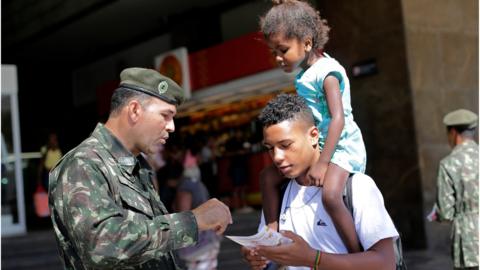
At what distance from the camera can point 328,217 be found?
241cm

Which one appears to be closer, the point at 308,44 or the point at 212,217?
the point at 212,217

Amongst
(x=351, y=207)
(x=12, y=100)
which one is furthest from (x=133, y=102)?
(x=12, y=100)

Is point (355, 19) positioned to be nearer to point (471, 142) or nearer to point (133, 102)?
point (471, 142)

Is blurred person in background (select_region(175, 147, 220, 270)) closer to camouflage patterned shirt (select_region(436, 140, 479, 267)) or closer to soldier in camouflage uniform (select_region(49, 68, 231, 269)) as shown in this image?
camouflage patterned shirt (select_region(436, 140, 479, 267))

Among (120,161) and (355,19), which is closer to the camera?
(120,161)

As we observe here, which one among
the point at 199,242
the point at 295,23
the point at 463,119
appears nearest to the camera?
the point at 295,23

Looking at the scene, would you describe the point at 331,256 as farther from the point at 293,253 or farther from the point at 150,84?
the point at 150,84

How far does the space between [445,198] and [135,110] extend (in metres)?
3.39

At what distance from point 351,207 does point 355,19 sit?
774 centimetres

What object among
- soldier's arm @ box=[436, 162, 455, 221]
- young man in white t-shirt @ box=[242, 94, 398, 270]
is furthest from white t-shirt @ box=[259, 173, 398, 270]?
soldier's arm @ box=[436, 162, 455, 221]

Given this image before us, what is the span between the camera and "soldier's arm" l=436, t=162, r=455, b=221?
199 inches

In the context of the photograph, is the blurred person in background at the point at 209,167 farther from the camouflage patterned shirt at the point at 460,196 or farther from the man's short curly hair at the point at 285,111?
the man's short curly hair at the point at 285,111

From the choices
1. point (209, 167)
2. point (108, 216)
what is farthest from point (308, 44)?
point (209, 167)

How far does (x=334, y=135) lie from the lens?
2.74 m
